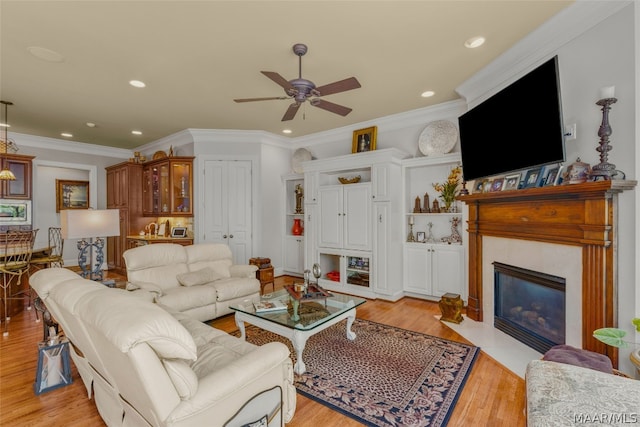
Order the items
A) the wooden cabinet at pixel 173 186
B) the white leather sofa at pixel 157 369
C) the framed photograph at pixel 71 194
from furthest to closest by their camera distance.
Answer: the framed photograph at pixel 71 194 < the wooden cabinet at pixel 173 186 < the white leather sofa at pixel 157 369

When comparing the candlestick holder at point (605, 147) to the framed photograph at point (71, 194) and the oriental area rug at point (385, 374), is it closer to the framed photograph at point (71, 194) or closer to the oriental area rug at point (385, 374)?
the oriental area rug at point (385, 374)

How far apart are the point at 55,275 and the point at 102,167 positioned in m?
6.01

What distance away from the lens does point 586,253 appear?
2.14 metres

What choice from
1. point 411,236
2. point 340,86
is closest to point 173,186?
point 340,86

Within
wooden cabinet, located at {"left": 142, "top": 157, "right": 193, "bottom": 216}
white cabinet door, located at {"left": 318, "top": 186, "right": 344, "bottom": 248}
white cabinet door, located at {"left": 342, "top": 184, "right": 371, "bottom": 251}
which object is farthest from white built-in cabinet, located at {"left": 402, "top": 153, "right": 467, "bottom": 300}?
wooden cabinet, located at {"left": 142, "top": 157, "right": 193, "bottom": 216}

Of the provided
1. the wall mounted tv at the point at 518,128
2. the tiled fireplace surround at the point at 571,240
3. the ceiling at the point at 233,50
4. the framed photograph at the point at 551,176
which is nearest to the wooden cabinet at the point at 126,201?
the ceiling at the point at 233,50

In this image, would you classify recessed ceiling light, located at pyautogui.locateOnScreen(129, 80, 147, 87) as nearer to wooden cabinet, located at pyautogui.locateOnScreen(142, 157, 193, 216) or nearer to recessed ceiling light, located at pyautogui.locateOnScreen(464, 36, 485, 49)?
wooden cabinet, located at pyautogui.locateOnScreen(142, 157, 193, 216)

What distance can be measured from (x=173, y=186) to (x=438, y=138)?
4.55 m

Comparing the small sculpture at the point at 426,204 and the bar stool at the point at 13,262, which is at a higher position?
the small sculpture at the point at 426,204

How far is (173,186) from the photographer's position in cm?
539

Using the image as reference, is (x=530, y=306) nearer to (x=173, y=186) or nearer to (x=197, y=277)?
(x=197, y=277)

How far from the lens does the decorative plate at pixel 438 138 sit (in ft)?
13.4

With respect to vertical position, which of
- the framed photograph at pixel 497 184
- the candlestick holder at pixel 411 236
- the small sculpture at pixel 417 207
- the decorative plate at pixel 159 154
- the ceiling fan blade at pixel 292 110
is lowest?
the candlestick holder at pixel 411 236

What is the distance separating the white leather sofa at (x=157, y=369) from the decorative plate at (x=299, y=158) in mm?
4342
